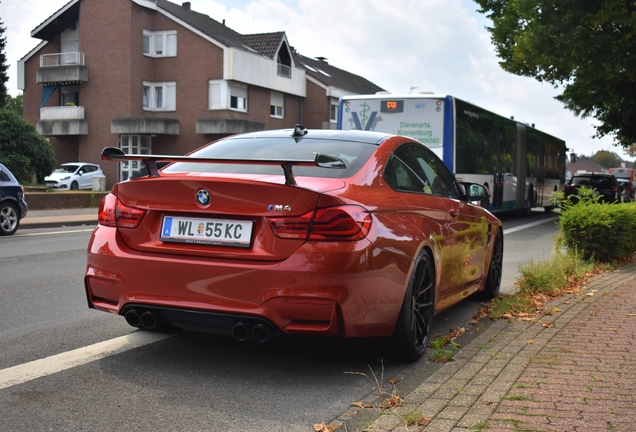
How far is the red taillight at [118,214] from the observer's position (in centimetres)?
502

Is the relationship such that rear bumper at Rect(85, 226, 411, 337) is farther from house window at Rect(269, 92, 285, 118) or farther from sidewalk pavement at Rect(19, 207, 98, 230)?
house window at Rect(269, 92, 285, 118)

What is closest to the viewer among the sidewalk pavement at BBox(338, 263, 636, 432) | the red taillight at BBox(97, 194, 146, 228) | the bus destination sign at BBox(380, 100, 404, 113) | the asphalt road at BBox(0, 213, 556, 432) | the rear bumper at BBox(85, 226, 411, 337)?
the sidewalk pavement at BBox(338, 263, 636, 432)

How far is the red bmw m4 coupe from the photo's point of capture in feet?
15.2

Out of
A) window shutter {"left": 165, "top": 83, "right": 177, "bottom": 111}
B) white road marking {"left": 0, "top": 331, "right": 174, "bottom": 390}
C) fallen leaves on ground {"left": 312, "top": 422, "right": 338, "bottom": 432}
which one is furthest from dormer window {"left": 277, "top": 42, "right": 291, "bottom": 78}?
fallen leaves on ground {"left": 312, "top": 422, "right": 338, "bottom": 432}

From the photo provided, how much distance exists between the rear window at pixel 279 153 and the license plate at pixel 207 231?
0.44 meters

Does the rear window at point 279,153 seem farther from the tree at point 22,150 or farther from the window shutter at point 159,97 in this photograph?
the window shutter at point 159,97

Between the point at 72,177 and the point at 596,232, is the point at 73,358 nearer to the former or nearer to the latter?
the point at 596,232

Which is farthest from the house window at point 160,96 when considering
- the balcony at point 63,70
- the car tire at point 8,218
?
the car tire at point 8,218

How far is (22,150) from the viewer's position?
117 ft

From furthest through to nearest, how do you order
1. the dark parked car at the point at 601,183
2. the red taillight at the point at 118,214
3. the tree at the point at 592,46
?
1. the dark parked car at the point at 601,183
2. the tree at the point at 592,46
3. the red taillight at the point at 118,214

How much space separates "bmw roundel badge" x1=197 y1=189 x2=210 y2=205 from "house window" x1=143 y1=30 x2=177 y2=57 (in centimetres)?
4480

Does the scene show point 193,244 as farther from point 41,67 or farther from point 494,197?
point 41,67

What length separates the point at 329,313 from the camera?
182 inches

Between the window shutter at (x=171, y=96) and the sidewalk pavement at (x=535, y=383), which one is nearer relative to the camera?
the sidewalk pavement at (x=535, y=383)
